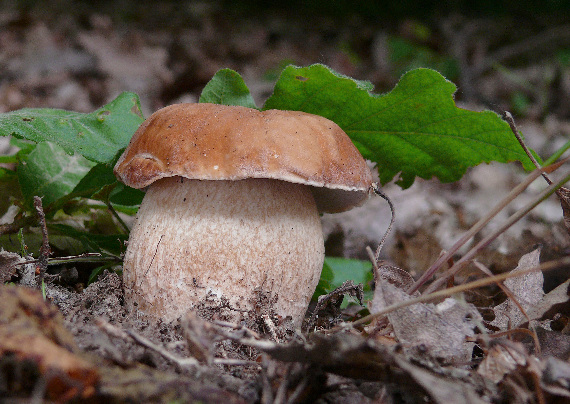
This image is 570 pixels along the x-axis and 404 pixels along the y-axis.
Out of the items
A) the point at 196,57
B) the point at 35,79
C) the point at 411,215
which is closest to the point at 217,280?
the point at 411,215

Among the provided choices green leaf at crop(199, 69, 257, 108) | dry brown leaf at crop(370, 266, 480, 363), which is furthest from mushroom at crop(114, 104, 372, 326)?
dry brown leaf at crop(370, 266, 480, 363)

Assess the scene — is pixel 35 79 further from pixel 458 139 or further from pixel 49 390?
pixel 49 390

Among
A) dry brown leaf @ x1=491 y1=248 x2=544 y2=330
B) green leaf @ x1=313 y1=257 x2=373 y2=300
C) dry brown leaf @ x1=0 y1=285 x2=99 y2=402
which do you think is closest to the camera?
dry brown leaf @ x1=0 y1=285 x2=99 y2=402

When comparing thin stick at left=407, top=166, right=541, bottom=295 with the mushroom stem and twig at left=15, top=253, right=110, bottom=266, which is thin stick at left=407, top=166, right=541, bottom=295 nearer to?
the mushroom stem

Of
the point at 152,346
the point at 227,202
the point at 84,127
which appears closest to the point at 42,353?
the point at 152,346

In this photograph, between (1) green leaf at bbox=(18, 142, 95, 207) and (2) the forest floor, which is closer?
(2) the forest floor

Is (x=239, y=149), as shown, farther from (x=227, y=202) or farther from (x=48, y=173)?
(x=48, y=173)
